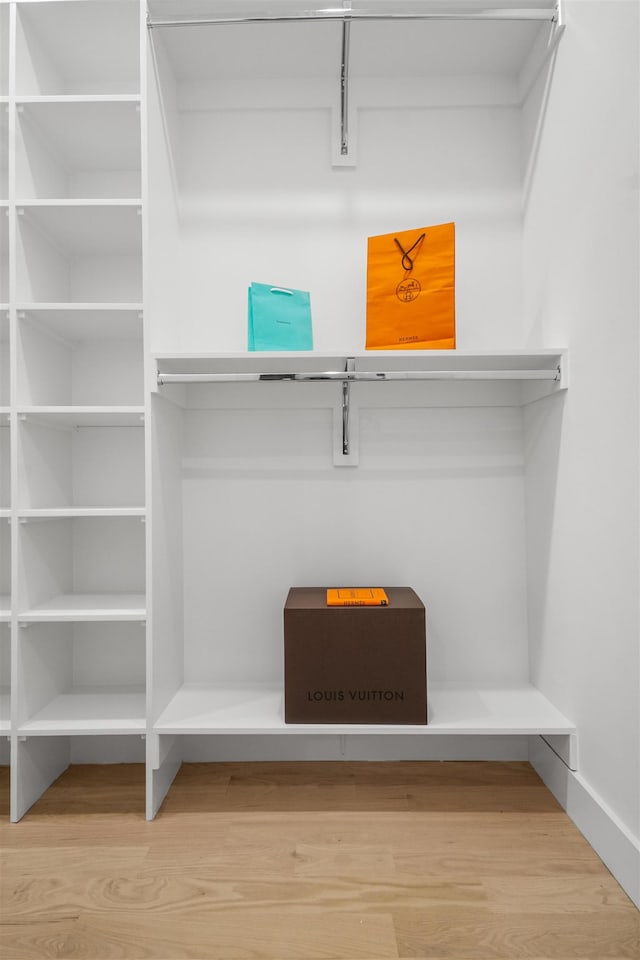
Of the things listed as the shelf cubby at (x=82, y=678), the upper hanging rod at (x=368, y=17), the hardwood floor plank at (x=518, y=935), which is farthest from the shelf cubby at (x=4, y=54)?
the hardwood floor plank at (x=518, y=935)

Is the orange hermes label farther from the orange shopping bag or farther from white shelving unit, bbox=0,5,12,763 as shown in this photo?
white shelving unit, bbox=0,5,12,763

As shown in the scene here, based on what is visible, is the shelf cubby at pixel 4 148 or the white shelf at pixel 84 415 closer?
the white shelf at pixel 84 415

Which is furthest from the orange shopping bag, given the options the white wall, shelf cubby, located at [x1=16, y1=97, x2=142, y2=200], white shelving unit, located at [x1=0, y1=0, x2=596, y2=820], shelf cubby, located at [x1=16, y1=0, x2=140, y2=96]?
shelf cubby, located at [x1=16, y1=0, x2=140, y2=96]

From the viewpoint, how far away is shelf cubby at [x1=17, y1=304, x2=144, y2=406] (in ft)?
5.27

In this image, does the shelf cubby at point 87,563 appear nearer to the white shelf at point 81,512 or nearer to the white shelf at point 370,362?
the white shelf at point 81,512

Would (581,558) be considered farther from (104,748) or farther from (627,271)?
(104,748)

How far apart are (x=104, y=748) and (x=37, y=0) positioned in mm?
2295

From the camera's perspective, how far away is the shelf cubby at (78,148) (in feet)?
5.17

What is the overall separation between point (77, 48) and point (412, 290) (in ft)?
4.28

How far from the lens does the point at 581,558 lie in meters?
1.49

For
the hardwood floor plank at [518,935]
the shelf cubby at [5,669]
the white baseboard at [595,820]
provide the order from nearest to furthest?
the hardwood floor plank at [518,935] → the white baseboard at [595,820] → the shelf cubby at [5,669]

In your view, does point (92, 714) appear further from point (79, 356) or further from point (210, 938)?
point (79, 356)

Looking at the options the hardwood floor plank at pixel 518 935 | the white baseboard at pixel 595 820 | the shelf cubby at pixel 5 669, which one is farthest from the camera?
the shelf cubby at pixel 5 669

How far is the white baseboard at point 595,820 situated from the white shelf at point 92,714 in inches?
47.5
